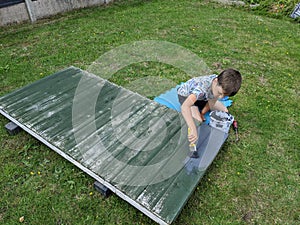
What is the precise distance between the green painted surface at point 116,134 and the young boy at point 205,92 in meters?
0.21

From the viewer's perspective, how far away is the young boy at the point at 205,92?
7.54 ft

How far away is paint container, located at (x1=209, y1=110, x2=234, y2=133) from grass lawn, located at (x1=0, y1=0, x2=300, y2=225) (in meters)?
0.21

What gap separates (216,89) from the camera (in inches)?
94.8

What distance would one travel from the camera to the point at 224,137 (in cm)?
258

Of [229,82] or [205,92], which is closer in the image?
[229,82]

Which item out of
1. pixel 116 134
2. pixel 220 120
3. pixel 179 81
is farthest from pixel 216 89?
pixel 179 81

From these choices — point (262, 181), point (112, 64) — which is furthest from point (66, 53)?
point (262, 181)

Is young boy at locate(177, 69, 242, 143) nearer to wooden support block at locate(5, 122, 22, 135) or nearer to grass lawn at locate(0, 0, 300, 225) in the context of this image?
grass lawn at locate(0, 0, 300, 225)

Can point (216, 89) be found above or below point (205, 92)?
above

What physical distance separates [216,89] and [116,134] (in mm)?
1089

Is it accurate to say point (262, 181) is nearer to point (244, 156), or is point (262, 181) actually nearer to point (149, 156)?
point (244, 156)

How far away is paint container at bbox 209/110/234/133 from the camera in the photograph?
2.73 meters

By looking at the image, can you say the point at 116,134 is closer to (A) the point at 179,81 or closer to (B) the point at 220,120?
(B) the point at 220,120

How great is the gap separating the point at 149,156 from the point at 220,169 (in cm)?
76
